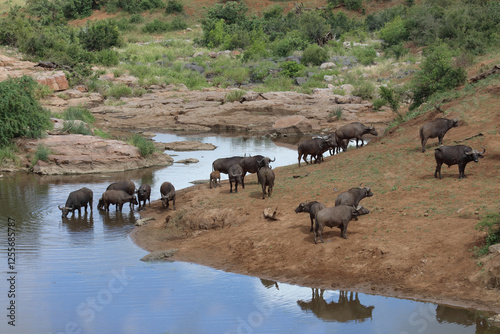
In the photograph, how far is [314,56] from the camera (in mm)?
48375

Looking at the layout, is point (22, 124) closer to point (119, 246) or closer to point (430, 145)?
point (119, 246)

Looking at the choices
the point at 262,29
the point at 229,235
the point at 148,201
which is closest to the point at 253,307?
the point at 229,235

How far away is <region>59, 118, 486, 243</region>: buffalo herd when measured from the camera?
1123cm

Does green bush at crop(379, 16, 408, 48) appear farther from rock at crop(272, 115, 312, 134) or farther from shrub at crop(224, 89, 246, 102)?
rock at crop(272, 115, 312, 134)

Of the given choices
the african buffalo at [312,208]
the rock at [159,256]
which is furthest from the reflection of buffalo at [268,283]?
the rock at [159,256]

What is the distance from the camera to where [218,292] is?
34.1ft

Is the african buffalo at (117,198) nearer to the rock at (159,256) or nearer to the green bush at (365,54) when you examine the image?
the rock at (159,256)

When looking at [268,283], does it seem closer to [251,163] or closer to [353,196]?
[353,196]

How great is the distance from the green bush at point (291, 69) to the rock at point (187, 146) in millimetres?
18590

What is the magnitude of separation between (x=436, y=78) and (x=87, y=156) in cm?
1498

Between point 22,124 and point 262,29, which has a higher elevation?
point 262,29

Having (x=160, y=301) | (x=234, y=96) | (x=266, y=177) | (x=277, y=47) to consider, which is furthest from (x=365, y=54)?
(x=160, y=301)

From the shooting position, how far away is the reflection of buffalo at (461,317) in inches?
342

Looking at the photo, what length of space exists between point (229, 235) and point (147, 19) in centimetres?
6680
